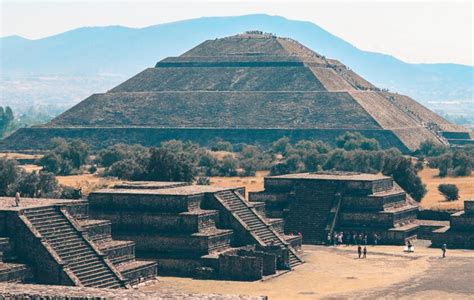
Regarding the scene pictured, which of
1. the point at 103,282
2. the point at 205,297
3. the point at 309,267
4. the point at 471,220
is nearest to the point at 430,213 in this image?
Result: the point at 471,220

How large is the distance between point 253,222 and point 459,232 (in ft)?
53.9

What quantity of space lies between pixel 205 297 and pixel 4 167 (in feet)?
197

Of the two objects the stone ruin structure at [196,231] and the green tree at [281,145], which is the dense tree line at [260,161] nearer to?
the green tree at [281,145]

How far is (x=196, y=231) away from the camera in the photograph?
245ft

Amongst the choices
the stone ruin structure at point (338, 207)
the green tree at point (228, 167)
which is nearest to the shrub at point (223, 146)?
the green tree at point (228, 167)

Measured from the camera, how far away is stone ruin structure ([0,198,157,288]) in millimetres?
63438

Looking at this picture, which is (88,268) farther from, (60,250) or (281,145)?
(281,145)

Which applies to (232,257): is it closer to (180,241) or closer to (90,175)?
(180,241)

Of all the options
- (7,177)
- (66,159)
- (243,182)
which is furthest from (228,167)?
(7,177)

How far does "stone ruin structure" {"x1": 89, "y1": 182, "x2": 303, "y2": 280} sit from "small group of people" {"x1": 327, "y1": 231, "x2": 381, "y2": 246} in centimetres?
781

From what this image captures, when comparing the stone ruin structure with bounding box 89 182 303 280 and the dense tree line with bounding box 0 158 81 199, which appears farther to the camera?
the dense tree line with bounding box 0 158 81 199

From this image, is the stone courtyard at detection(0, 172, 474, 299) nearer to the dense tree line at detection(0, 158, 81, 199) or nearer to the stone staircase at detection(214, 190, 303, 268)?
the stone staircase at detection(214, 190, 303, 268)

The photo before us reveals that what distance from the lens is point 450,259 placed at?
80938mm

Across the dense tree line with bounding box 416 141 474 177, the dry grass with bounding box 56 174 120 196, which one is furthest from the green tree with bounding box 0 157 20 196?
the dense tree line with bounding box 416 141 474 177
